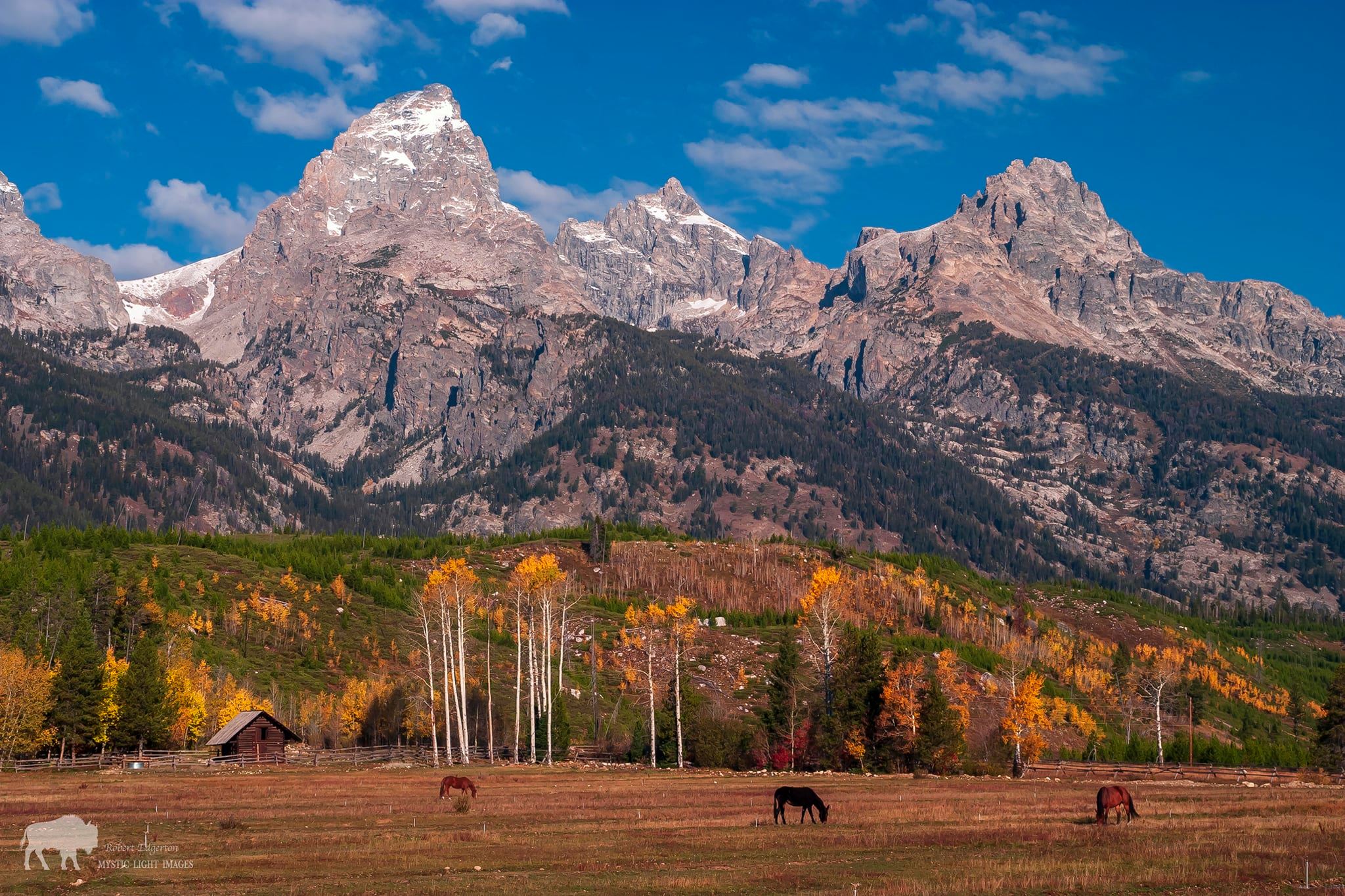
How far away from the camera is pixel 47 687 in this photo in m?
97.0

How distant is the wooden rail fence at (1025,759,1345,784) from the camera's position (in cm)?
8456

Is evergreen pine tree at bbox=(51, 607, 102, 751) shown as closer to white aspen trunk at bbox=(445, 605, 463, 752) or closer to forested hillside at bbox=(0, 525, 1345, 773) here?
forested hillside at bbox=(0, 525, 1345, 773)

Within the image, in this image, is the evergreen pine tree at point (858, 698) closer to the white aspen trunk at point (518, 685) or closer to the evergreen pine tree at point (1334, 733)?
the white aspen trunk at point (518, 685)

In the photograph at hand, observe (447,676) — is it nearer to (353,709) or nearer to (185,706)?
(185,706)

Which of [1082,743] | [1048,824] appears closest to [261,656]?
[1082,743]

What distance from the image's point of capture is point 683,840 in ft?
136

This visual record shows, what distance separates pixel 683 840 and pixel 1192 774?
65366 millimetres

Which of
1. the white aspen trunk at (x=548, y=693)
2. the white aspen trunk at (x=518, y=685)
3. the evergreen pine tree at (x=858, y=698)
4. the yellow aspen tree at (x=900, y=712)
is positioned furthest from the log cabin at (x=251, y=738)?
the yellow aspen tree at (x=900, y=712)

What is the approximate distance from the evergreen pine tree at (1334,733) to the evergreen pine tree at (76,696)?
11116cm

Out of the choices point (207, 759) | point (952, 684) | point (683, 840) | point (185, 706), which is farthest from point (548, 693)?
point (952, 684)

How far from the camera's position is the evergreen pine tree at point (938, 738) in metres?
90.2

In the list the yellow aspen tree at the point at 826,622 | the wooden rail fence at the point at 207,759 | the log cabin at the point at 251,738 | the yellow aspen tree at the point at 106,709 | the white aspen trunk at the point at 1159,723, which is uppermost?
the yellow aspen tree at the point at 826,622

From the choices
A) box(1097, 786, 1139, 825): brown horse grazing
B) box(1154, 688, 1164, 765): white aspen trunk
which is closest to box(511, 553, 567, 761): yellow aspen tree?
box(1154, 688, 1164, 765): white aspen trunk

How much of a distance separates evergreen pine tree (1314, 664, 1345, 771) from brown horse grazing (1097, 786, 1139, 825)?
7937cm
